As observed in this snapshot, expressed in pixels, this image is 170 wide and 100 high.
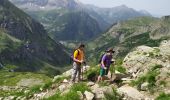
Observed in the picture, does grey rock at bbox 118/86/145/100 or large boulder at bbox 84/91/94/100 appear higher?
large boulder at bbox 84/91/94/100

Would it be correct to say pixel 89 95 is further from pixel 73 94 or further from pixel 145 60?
pixel 145 60

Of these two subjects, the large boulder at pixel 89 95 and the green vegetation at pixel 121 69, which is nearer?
the large boulder at pixel 89 95

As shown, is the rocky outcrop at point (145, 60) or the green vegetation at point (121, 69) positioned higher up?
the rocky outcrop at point (145, 60)

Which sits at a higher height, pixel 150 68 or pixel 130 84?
pixel 150 68

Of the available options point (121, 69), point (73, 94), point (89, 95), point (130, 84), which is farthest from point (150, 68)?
point (73, 94)

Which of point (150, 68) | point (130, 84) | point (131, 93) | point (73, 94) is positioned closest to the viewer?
point (73, 94)

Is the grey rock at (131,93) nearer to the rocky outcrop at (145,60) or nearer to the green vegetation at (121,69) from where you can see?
the rocky outcrop at (145,60)

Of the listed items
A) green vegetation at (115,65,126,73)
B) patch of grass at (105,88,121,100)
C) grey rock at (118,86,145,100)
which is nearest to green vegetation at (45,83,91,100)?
patch of grass at (105,88,121,100)

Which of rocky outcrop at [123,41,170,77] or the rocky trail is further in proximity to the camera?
rocky outcrop at [123,41,170,77]

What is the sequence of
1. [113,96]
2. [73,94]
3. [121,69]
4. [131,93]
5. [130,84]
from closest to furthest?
[73,94] < [113,96] < [131,93] < [130,84] < [121,69]

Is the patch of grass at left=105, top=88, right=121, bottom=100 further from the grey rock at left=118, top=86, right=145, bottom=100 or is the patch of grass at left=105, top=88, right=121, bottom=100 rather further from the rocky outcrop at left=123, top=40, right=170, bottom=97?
the rocky outcrop at left=123, top=40, right=170, bottom=97

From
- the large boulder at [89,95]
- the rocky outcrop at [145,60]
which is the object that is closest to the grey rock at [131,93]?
the large boulder at [89,95]

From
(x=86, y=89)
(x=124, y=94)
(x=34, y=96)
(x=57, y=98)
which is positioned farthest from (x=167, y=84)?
(x=34, y=96)

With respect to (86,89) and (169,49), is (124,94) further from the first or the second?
(169,49)
